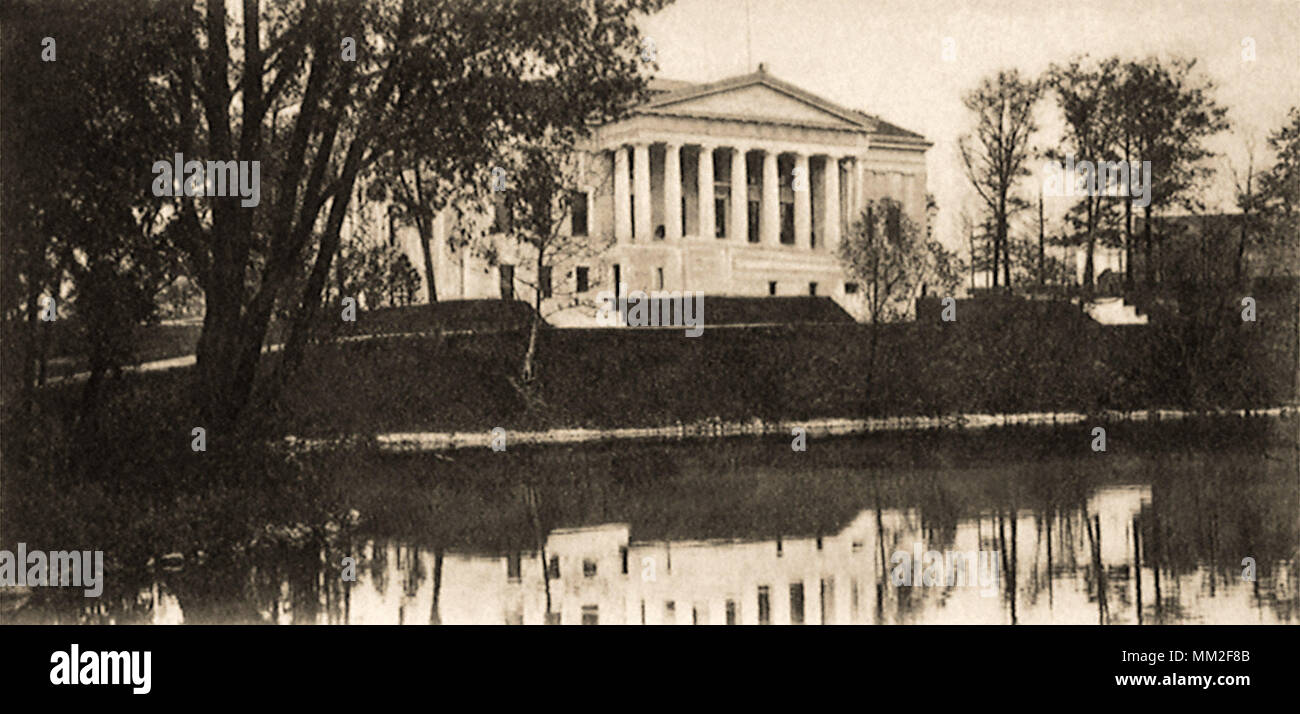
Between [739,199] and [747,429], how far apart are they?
2814 centimetres

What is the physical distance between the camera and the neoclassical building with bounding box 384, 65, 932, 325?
198 ft

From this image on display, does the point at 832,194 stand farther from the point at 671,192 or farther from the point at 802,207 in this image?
the point at 671,192

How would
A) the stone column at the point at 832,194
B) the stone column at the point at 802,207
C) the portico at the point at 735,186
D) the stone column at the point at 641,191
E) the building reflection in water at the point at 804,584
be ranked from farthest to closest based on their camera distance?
the stone column at the point at 832,194
the stone column at the point at 802,207
the stone column at the point at 641,191
the portico at the point at 735,186
the building reflection in water at the point at 804,584

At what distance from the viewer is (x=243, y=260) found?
734 inches

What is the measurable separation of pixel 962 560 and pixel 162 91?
11.5 m

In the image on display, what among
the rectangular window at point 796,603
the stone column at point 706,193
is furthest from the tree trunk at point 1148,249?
the rectangular window at point 796,603

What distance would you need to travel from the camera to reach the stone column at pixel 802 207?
215 feet

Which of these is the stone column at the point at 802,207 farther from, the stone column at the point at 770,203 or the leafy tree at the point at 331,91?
the leafy tree at the point at 331,91

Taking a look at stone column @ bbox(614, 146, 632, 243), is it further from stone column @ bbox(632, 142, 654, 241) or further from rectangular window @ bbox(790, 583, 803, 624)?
rectangular window @ bbox(790, 583, 803, 624)

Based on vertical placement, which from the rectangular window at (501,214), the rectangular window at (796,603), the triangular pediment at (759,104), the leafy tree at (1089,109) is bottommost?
the rectangular window at (796,603)

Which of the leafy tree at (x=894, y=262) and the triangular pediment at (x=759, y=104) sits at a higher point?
the triangular pediment at (x=759, y=104)

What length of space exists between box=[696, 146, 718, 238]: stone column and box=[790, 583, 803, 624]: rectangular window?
5024cm
